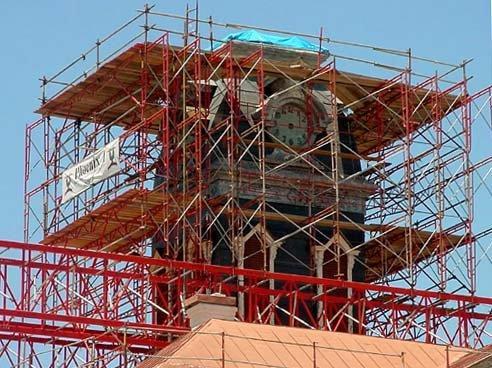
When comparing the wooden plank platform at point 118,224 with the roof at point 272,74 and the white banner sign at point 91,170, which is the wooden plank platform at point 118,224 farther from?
the roof at point 272,74

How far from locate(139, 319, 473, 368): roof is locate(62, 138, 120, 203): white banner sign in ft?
38.5

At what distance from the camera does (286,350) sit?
5959cm

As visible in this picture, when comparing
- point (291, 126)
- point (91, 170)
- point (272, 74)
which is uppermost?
point (272, 74)

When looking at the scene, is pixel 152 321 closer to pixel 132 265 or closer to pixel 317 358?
pixel 132 265

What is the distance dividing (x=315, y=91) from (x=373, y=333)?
26.2ft

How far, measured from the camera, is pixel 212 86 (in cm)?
7294

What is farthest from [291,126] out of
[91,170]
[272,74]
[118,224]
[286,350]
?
[286,350]

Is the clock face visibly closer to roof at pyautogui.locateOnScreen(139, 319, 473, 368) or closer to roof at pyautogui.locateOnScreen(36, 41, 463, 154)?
roof at pyautogui.locateOnScreen(36, 41, 463, 154)

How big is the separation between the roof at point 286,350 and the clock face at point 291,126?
13039 millimetres

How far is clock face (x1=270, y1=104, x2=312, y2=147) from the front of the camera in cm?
7406

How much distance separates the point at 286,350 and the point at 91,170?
14.5 meters

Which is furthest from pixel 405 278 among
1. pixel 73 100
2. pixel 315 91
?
pixel 73 100

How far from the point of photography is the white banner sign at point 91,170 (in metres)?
70.9

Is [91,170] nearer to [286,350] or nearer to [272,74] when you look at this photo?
[272,74]
